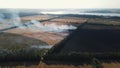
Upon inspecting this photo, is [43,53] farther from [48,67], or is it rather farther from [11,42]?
[11,42]

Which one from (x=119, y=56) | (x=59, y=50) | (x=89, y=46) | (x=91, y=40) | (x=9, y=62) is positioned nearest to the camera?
(x=9, y=62)

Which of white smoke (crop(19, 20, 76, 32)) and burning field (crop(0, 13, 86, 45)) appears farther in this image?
white smoke (crop(19, 20, 76, 32))

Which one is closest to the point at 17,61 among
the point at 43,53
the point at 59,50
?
the point at 43,53

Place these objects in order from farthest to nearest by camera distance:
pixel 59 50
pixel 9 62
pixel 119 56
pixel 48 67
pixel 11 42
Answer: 1. pixel 11 42
2. pixel 59 50
3. pixel 119 56
4. pixel 9 62
5. pixel 48 67

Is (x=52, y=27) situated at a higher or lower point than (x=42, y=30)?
lower

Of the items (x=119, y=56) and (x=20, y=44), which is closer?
(x=119, y=56)

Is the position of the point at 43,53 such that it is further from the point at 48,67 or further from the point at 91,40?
the point at 91,40

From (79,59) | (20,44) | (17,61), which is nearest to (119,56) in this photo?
(79,59)

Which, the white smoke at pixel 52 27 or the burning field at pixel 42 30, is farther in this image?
the white smoke at pixel 52 27

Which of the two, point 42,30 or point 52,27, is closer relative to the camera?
point 42,30
